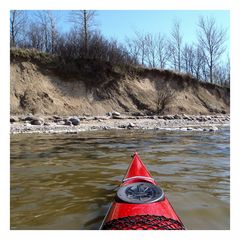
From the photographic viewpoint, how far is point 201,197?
3930 millimetres

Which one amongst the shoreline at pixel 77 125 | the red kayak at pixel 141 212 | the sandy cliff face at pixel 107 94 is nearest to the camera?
the red kayak at pixel 141 212

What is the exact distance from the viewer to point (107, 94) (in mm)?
20031

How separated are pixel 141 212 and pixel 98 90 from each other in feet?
57.5

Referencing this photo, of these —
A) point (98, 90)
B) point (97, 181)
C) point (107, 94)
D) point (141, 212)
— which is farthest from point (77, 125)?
point (141, 212)

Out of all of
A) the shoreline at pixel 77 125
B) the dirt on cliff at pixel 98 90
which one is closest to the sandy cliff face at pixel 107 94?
the dirt on cliff at pixel 98 90

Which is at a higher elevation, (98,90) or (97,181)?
(98,90)

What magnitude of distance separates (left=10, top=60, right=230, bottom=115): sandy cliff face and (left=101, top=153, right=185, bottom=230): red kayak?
14394mm

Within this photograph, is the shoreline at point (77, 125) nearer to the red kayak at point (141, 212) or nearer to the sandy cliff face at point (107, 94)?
the sandy cliff face at point (107, 94)

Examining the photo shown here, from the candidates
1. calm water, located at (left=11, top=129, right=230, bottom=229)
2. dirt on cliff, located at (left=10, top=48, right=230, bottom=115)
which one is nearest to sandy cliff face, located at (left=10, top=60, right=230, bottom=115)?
dirt on cliff, located at (left=10, top=48, right=230, bottom=115)

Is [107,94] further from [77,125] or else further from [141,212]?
[141,212]

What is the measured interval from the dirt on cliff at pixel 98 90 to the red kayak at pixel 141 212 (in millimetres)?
14394

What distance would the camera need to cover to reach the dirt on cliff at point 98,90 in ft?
57.4

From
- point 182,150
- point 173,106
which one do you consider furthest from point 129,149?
point 173,106

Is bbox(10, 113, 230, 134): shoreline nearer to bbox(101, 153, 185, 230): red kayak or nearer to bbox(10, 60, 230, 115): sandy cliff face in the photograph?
bbox(10, 60, 230, 115): sandy cliff face
